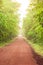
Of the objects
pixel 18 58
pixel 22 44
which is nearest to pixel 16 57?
pixel 18 58

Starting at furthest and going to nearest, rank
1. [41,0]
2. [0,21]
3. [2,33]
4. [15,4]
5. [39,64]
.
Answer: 1. [15,4]
2. [2,33]
3. [0,21]
4. [41,0]
5. [39,64]

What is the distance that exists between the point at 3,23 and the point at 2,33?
8.80ft

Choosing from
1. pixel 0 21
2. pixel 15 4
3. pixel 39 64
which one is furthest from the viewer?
pixel 15 4

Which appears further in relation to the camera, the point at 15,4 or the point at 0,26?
the point at 15,4

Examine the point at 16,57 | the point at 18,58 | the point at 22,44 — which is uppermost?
the point at 22,44

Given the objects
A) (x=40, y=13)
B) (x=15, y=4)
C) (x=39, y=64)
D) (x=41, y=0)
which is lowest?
(x=39, y=64)

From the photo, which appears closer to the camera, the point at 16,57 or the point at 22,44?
the point at 16,57

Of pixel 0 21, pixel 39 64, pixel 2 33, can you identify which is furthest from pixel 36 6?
pixel 2 33

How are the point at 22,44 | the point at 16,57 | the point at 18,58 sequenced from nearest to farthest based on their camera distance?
the point at 18,58, the point at 16,57, the point at 22,44

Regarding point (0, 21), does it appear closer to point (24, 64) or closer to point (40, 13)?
point (40, 13)

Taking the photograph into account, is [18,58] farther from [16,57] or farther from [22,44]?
[22,44]

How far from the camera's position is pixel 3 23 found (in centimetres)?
3438

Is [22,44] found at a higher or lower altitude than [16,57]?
higher

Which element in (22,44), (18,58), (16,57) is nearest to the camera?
(18,58)
